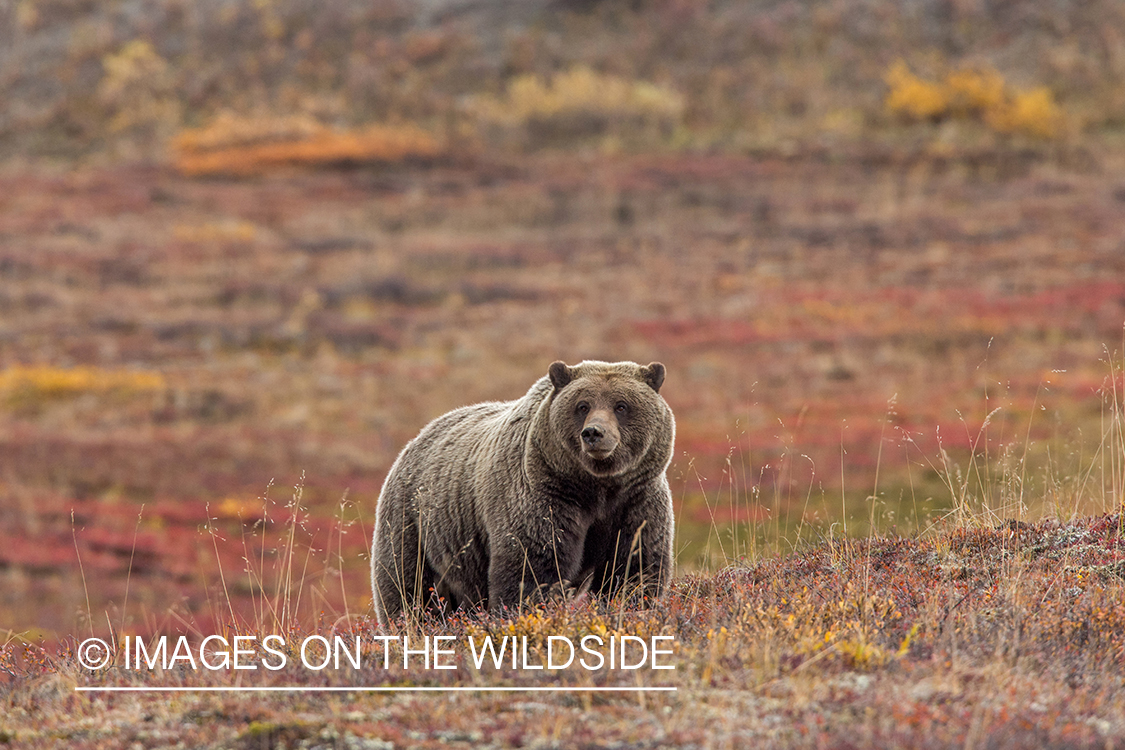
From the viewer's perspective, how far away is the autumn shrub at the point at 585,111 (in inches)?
2092

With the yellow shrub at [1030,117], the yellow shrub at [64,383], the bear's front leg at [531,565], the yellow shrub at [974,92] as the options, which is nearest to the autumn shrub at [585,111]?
the yellow shrub at [974,92]

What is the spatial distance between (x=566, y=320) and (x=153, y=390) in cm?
Result: 1101

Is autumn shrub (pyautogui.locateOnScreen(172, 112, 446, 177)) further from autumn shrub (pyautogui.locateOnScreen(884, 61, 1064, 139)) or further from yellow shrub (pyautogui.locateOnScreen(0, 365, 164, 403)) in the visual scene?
yellow shrub (pyautogui.locateOnScreen(0, 365, 164, 403))

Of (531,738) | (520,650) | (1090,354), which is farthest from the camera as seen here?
(1090,354)

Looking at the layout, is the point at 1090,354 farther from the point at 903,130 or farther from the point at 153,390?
the point at 903,130

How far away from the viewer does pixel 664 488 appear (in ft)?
25.1

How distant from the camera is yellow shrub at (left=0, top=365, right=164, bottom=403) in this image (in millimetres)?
27078

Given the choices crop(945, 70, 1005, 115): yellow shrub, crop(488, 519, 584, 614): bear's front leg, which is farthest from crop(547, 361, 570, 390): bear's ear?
crop(945, 70, 1005, 115): yellow shrub

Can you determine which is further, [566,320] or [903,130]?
[903,130]

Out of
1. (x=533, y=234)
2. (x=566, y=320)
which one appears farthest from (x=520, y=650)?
(x=533, y=234)

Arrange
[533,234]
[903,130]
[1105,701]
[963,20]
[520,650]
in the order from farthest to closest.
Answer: [963,20], [903,130], [533,234], [520,650], [1105,701]

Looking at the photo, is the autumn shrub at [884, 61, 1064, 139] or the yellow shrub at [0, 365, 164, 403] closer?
the yellow shrub at [0, 365, 164, 403]

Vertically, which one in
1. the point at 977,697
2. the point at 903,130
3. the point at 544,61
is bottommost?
the point at 977,697

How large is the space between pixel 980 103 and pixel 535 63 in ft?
73.7
